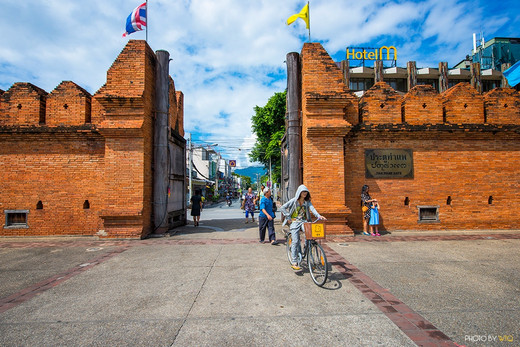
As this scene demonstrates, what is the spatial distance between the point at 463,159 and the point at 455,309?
A: 752 cm

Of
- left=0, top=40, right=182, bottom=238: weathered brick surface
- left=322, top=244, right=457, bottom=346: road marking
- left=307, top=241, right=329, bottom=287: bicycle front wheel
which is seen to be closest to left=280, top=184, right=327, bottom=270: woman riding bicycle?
left=307, top=241, right=329, bottom=287: bicycle front wheel

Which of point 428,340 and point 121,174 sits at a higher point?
point 121,174

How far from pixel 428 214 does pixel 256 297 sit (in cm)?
787

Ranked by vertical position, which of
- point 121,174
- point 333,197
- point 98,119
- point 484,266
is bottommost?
point 484,266

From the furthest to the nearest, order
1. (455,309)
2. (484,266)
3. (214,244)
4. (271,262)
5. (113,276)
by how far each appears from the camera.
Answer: (214,244) < (271,262) < (484,266) < (113,276) < (455,309)

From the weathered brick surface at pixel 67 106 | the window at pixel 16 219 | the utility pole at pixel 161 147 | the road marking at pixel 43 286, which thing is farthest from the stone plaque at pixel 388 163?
the window at pixel 16 219

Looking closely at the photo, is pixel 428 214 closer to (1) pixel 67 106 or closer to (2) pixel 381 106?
(2) pixel 381 106

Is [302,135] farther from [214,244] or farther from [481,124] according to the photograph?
[481,124]

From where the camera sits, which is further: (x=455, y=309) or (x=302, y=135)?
(x=302, y=135)

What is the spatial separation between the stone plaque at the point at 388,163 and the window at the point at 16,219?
1180 centimetres

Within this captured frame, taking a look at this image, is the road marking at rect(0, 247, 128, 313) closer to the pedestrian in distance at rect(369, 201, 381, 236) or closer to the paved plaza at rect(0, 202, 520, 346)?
the paved plaza at rect(0, 202, 520, 346)

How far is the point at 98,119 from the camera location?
870 centimetres

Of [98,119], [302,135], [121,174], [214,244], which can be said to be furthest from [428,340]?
[98,119]

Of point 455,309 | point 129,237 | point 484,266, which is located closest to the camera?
point 455,309
